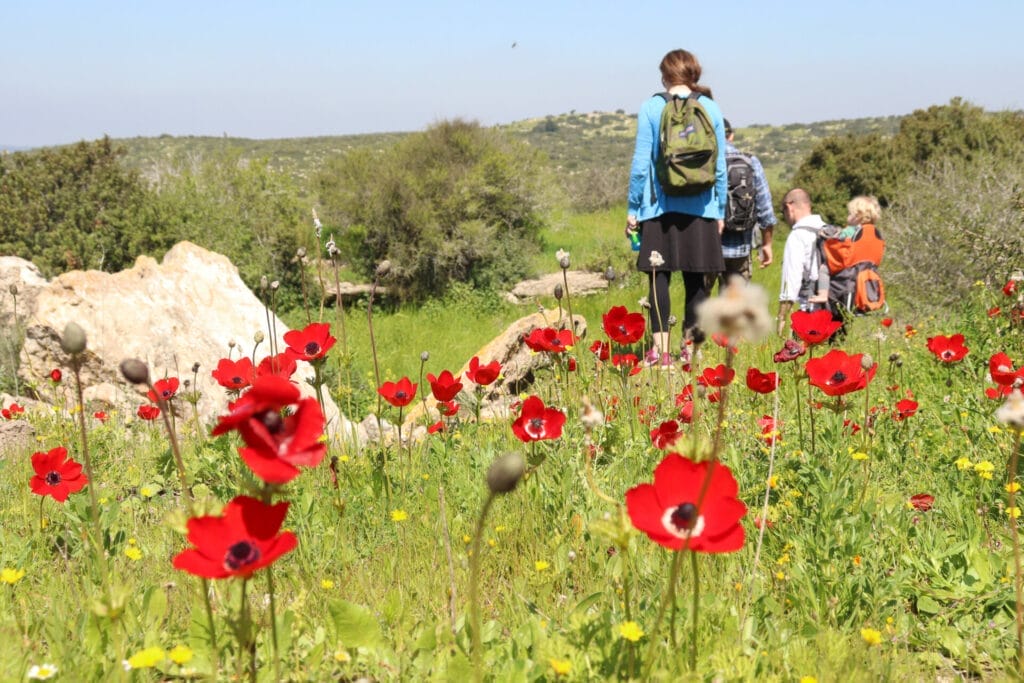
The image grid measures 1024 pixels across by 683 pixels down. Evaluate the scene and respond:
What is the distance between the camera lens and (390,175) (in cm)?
1380

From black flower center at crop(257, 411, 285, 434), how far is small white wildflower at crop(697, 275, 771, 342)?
627 mm

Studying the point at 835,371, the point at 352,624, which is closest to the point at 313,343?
the point at 352,624

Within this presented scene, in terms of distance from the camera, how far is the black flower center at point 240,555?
1.14 metres

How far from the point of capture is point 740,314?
916mm

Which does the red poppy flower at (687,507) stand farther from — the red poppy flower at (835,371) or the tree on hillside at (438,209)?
the tree on hillside at (438,209)

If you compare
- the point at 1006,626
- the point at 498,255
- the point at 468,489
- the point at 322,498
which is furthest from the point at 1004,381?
the point at 498,255

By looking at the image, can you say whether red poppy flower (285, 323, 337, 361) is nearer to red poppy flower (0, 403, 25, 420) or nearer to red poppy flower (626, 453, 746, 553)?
red poppy flower (626, 453, 746, 553)

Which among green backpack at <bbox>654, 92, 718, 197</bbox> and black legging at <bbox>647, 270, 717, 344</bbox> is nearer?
green backpack at <bbox>654, 92, 718, 197</bbox>

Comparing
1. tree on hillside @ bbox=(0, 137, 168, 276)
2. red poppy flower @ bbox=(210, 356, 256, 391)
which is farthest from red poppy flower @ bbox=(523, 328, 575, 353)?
tree on hillside @ bbox=(0, 137, 168, 276)

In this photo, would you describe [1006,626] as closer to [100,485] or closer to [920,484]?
[920,484]

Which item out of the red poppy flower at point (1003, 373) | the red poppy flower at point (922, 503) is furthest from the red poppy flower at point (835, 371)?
the red poppy flower at point (1003, 373)

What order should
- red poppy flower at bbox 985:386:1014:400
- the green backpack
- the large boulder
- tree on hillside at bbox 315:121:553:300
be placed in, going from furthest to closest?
tree on hillside at bbox 315:121:553:300 < the large boulder < the green backpack < red poppy flower at bbox 985:386:1014:400

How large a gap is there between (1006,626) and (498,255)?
12.1m

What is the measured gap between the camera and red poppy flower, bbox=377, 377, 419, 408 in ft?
8.98
